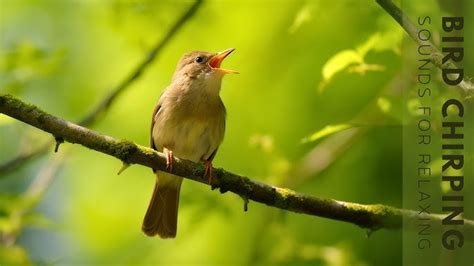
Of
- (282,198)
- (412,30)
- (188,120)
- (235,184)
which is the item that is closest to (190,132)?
(188,120)

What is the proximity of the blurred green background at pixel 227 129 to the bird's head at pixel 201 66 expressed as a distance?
215 mm

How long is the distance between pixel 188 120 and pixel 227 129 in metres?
1.50

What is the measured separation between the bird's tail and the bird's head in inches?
30.6

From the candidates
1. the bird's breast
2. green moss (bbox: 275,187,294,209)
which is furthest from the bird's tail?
green moss (bbox: 275,187,294,209)

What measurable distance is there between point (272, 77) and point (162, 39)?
1.84 metres

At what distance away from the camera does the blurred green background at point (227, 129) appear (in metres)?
5.00

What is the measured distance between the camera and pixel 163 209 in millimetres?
5871

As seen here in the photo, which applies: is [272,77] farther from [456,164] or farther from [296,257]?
[456,164]

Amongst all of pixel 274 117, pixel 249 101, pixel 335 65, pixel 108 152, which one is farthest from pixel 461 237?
pixel 249 101

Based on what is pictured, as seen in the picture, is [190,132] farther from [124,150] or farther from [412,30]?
[412,30]

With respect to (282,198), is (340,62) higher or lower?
higher

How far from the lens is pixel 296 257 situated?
5.41 metres

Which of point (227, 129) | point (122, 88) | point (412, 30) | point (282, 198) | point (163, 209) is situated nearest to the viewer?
point (412, 30)

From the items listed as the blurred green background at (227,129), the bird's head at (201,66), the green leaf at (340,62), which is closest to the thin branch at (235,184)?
the green leaf at (340,62)
